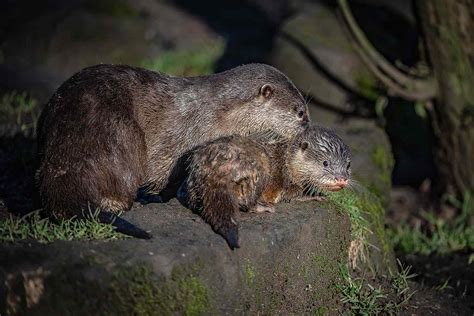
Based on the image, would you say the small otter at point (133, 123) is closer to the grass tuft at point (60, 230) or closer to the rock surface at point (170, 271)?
the grass tuft at point (60, 230)

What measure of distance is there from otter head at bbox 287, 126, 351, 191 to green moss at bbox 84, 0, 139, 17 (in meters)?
6.71

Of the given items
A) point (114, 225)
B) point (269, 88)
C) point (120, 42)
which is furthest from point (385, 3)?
point (114, 225)

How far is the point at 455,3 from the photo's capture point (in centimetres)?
716

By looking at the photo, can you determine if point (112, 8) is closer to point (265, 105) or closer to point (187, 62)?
point (187, 62)

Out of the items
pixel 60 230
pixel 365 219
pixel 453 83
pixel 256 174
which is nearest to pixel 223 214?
pixel 256 174

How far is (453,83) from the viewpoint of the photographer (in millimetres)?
7457

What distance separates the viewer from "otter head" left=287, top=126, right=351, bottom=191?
495cm

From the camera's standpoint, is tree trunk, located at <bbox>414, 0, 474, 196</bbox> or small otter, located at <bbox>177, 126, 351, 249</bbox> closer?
small otter, located at <bbox>177, 126, 351, 249</bbox>

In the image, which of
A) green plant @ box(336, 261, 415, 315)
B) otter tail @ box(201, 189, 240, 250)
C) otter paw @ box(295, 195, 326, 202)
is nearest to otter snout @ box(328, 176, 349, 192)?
otter paw @ box(295, 195, 326, 202)

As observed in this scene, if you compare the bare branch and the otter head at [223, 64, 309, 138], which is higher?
the otter head at [223, 64, 309, 138]

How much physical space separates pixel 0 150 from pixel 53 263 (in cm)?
272

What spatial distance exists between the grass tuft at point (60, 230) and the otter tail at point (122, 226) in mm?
22

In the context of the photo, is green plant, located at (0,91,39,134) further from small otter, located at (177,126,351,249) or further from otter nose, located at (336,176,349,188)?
otter nose, located at (336,176,349,188)

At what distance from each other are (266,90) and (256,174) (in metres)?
1.07
